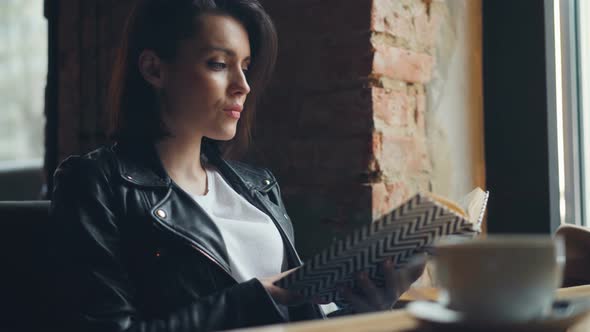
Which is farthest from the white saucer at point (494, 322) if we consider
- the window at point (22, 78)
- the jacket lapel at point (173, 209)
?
the window at point (22, 78)

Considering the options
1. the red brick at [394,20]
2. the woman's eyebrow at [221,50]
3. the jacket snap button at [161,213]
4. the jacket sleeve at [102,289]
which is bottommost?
the jacket sleeve at [102,289]

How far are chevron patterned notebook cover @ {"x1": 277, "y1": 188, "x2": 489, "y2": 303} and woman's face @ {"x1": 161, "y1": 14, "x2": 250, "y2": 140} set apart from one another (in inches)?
18.4

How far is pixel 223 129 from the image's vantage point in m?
1.25

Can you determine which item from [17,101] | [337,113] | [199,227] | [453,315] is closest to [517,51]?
[337,113]

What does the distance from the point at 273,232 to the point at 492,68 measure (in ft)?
2.45

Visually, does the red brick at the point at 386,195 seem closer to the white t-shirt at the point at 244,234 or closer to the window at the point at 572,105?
the white t-shirt at the point at 244,234

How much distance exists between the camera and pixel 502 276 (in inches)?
21.4

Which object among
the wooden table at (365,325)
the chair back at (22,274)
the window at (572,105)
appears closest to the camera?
the wooden table at (365,325)

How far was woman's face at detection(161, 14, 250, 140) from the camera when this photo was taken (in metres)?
1.24

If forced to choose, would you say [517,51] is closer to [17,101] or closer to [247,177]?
[247,177]

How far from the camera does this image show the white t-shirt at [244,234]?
1.20 meters

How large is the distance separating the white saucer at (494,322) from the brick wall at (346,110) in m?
0.82

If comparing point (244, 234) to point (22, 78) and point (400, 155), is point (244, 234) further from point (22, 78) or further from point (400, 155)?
point (22, 78)

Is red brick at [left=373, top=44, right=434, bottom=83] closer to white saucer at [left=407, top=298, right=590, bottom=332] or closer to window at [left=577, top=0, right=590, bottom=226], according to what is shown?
window at [left=577, top=0, right=590, bottom=226]
